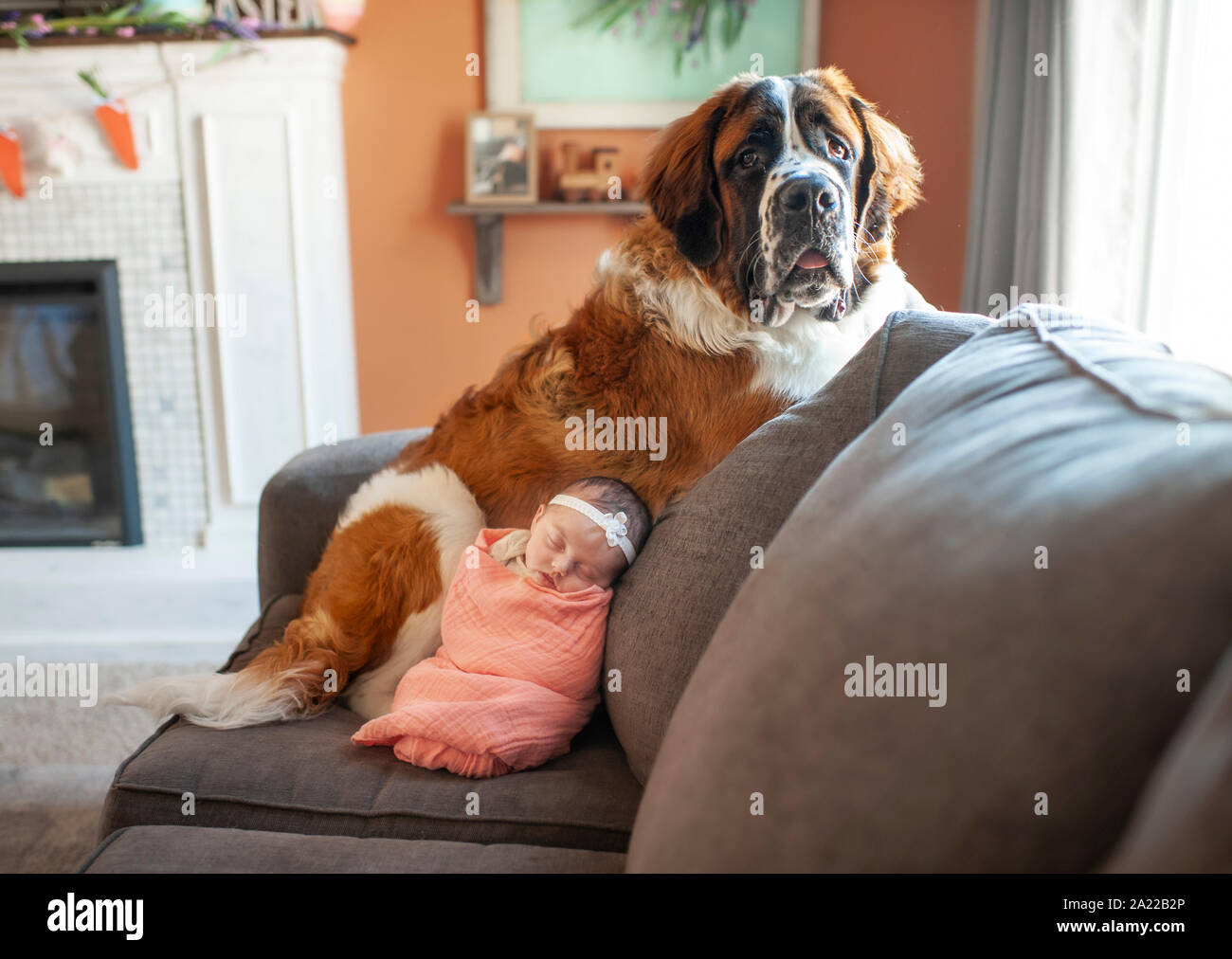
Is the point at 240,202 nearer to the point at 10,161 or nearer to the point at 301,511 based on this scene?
the point at 10,161

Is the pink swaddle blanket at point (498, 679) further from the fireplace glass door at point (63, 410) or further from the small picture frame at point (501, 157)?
the fireplace glass door at point (63, 410)

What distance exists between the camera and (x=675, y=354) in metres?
1.36

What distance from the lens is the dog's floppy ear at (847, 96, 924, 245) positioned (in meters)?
1.44

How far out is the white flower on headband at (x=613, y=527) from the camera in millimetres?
1249

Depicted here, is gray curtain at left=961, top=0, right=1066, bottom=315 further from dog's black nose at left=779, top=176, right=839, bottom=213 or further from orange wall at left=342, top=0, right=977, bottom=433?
dog's black nose at left=779, top=176, right=839, bottom=213

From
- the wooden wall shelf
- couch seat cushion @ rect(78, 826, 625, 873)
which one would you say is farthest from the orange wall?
couch seat cushion @ rect(78, 826, 625, 873)

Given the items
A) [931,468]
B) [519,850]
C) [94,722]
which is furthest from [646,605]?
[94,722]

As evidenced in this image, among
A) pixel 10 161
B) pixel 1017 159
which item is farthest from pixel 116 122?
pixel 1017 159

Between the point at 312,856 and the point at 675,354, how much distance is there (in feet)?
2.62

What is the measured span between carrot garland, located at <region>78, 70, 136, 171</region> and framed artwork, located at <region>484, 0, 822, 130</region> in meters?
1.17

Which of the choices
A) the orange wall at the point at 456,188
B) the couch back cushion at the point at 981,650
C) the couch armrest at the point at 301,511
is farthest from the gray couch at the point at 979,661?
the orange wall at the point at 456,188

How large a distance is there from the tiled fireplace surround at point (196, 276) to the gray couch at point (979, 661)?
7.94ft

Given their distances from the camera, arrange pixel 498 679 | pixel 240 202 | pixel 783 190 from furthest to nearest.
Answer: pixel 240 202 < pixel 783 190 < pixel 498 679

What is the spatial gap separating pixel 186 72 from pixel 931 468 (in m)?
3.12
